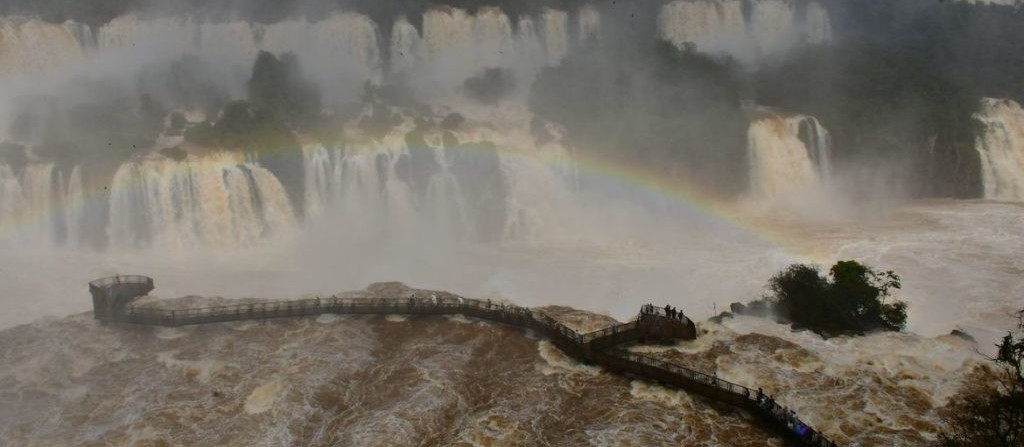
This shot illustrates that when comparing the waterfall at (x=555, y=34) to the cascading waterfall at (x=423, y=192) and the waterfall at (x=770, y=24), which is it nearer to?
the waterfall at (x=770, y=24)

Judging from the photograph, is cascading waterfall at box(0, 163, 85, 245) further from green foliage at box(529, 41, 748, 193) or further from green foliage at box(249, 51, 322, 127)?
green foliage at box(529, 41, 748, 193)

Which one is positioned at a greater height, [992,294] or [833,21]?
[833,21]

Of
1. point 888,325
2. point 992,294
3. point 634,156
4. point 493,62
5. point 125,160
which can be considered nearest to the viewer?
point 888,325

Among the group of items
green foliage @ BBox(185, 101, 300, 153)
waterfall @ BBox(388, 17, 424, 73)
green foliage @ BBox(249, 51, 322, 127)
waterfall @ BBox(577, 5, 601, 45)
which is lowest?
green foliage @ BBox(185, 101, 300, 153)

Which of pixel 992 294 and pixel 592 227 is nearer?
pixel 992 294

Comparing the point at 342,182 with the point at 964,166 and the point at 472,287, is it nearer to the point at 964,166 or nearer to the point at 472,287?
the point at 472,287

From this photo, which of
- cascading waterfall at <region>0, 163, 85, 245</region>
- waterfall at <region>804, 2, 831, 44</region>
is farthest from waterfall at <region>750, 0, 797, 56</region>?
cascading waterfall at <region>0, 163, 85, 245</region>

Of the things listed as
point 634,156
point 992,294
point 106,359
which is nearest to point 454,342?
point 106,359

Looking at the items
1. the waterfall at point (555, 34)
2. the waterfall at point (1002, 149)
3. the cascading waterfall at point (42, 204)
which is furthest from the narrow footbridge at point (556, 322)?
the waterfall at point (1002, 149)
